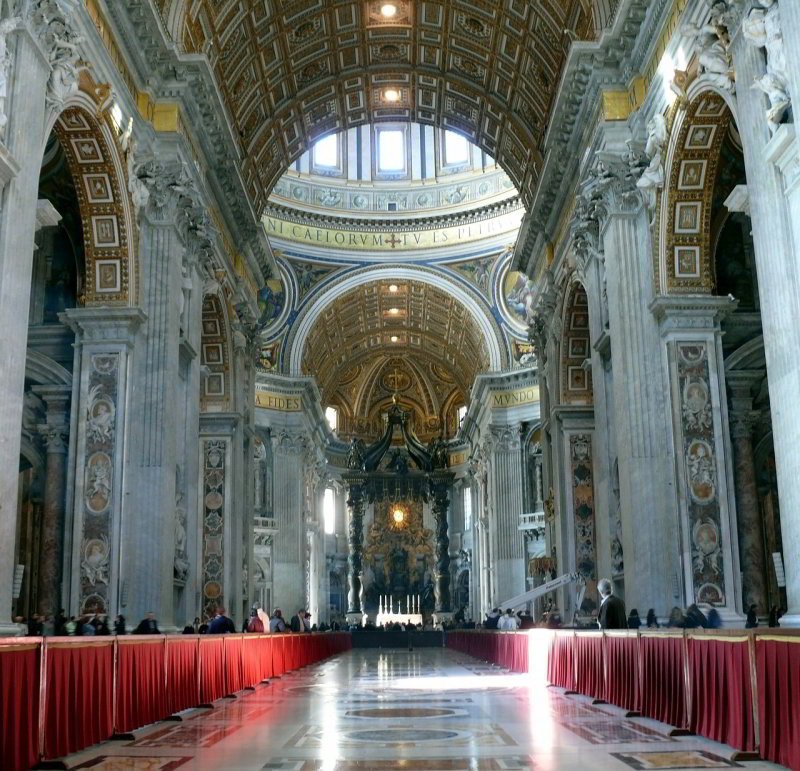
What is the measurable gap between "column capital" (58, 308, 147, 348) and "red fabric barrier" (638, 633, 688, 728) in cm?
896

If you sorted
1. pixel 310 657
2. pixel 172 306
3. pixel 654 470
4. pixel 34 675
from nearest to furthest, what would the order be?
1. pixel 34 675
2. pixel 654 470
3. pixel 172 306
4. pixel 310 657

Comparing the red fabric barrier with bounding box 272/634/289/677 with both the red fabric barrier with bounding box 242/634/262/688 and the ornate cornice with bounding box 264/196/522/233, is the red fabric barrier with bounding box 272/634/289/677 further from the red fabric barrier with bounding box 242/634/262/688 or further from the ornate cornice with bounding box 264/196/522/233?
the ornate cornice with bounding box 264/196/522/233

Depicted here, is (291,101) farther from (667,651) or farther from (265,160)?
(667,651)

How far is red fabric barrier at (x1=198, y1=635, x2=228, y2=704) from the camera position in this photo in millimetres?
10859

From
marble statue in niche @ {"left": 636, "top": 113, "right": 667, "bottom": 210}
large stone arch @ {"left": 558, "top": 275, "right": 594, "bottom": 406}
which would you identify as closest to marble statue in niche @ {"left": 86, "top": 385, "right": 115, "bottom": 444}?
marble statue in niche @ {"left": 636, "top": 113, "right": 667, "bottom": 210}

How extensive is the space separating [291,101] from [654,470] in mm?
13462

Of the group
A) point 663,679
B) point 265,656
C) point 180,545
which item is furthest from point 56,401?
point 663,679

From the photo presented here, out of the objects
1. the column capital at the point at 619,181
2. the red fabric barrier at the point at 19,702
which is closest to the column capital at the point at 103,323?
the column capital at the point at 619,181

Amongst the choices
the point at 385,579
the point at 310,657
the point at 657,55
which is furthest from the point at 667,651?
the point at 385,579

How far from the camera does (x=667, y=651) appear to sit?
8.21 metres

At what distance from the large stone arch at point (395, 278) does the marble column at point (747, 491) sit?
76.1ft

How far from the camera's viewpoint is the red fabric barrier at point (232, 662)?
12094 millimetres

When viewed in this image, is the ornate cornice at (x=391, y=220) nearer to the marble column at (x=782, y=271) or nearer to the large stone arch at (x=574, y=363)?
the large stone arch at (x=574, y=363)

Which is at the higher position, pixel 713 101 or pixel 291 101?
pixel 291 101
